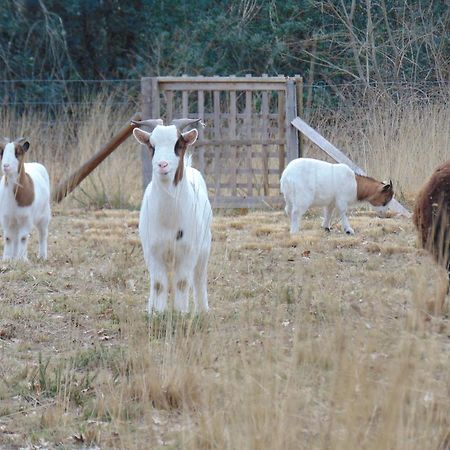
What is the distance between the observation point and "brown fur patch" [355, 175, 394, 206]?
42.5ft

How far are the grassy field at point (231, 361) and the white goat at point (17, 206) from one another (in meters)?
0.97

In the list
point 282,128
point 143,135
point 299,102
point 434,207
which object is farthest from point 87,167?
point 434,207

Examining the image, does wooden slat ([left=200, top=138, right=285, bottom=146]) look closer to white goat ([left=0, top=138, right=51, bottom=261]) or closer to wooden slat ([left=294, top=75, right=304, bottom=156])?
wooden slat ([left=294, top=75, right=304, bottom=156])

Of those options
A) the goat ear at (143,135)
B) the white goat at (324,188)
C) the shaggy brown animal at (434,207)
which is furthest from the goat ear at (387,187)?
the goat ear at (143,135)

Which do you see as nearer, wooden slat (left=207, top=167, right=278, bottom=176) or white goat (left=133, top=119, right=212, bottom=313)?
white goat (left=133, top=119, right=212, bottom=313)

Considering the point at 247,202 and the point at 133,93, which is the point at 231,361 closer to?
the point at 247,202

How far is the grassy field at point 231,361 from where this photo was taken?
4.45 meters

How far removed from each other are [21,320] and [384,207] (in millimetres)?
6319

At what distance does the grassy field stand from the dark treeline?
→ 1147 cm

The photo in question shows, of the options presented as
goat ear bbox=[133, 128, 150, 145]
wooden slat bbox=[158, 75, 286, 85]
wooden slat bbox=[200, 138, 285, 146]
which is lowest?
wooden slat bbox=[200, 138, 285, 146]

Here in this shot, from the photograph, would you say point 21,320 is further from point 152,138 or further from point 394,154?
point 394,154

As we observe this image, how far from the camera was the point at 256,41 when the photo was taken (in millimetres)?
22359

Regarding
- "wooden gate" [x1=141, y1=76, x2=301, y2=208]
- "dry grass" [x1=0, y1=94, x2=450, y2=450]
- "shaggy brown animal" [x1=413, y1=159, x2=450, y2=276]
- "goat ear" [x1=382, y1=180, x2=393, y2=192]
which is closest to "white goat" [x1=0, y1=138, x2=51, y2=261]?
"dry grass" [x1=0, y1=94, x2=450, y2=450]

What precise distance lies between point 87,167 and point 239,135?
213 centimetres
